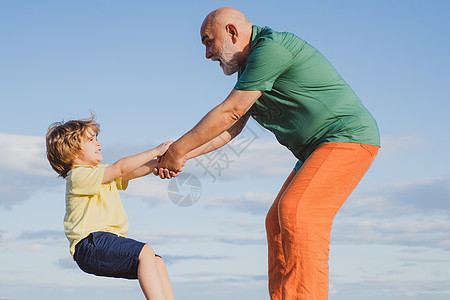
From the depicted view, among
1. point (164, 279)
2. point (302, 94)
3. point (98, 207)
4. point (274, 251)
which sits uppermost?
point (302, 94)

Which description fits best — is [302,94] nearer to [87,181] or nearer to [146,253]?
[146,253]

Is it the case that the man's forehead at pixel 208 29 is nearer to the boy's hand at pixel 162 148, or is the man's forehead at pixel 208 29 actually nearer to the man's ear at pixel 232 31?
the man's ear at pixel 232 31

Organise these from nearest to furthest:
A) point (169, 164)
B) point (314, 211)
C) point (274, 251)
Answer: point (314, 211) → point (274, 251) → point (169, 164)

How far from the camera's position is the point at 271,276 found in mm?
4410

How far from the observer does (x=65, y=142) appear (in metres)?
4.44

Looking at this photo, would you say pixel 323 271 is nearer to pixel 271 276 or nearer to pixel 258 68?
pixel 271 276

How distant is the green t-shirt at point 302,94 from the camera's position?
385cm

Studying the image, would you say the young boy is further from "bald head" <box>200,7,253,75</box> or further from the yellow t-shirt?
"bald head" <box>200,7,253,75</box>

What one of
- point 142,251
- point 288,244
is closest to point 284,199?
point 288,244

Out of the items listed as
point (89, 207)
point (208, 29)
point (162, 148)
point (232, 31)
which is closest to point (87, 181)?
point (89, 207)

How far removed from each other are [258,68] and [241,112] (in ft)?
1.06

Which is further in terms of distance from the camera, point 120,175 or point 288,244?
point 120,175

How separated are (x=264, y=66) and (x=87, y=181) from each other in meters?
1.58

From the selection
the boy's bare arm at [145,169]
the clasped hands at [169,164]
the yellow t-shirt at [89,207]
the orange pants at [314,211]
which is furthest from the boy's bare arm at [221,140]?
the orange pants at [314,211]
